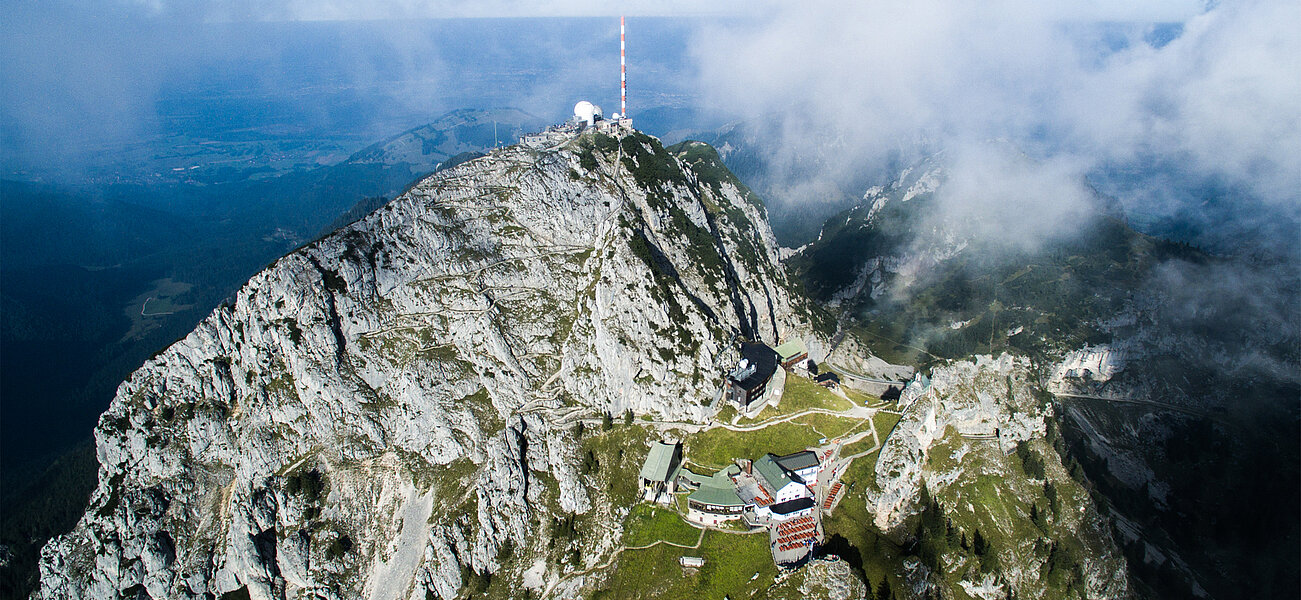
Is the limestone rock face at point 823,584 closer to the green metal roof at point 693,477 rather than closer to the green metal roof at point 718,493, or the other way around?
the green metal roof at point 718,493

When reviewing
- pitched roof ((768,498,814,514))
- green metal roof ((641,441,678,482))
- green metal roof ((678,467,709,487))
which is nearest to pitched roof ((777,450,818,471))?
pitched roof ((768,498,814,514))

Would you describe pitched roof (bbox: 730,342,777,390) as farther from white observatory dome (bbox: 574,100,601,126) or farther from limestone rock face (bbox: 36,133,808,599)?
white observatory dome (bbox: 574,100,601,126)

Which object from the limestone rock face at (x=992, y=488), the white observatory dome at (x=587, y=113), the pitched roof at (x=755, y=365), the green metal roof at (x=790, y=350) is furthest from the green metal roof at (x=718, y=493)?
the white observatory dome at (x=587, y=113)

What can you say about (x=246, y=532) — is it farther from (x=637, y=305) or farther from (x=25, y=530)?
(x=25, y=530)

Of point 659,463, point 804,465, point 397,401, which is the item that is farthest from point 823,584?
point 397,401

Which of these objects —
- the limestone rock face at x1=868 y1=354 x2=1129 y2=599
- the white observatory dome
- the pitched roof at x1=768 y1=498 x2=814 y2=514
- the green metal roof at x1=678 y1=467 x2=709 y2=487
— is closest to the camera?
the limestone rock face at x1=868 y1=354 x2=1129 y2=599

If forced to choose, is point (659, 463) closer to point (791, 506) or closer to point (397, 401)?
point (791, 506)
